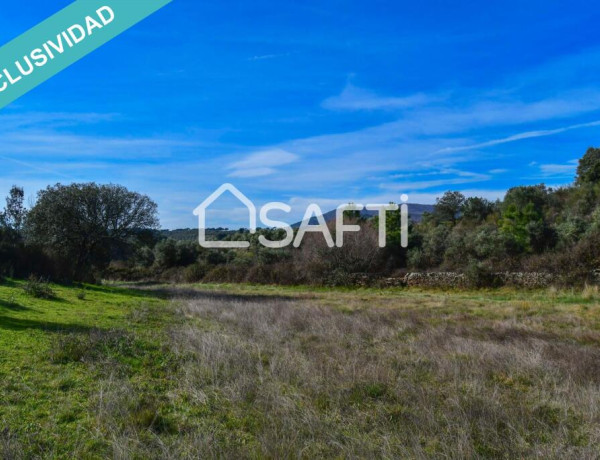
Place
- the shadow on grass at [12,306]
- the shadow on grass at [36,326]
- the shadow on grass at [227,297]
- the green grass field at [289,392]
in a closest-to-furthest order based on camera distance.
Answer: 1. the green grass field at [289,392]
2. the shadow on grass at [36,326]
3. the shadow on grass at [12,306]
4. the shadow on grass at [227,297]

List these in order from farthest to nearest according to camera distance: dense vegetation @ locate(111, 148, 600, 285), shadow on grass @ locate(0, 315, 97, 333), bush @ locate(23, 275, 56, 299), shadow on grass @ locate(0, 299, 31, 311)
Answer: dense vegetation @ locate(111, 148, 600, 285) < bush @ locate(23, 275, 56, 299) < shadow on grass @ locate(0, 299, 31, 311) < shadow on grass @ locate(0, 315, 97, 333)

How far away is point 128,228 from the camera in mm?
29266

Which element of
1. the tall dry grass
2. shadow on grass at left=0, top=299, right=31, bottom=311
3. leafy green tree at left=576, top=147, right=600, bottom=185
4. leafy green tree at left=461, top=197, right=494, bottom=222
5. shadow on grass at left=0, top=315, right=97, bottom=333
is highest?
leafy green tree at left=576, top=147, right=600, bottom=185

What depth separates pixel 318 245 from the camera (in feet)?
109

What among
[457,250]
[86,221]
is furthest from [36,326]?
[457,250]

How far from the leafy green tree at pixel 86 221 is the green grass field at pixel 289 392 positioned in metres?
18.3

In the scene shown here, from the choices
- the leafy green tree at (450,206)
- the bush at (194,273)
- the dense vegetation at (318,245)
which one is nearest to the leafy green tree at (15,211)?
the dense vegetation at (318,245)

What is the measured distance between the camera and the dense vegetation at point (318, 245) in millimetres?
23000

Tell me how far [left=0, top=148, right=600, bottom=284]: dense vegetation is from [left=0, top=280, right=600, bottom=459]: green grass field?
594 inches

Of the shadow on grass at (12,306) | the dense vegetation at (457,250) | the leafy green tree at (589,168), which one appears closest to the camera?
the shadow on grass at (12,306)

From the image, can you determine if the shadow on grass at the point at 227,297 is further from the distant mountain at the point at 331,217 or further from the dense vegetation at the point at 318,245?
the distant mountain at the point at 331,217

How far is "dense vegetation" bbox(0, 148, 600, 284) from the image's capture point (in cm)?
2300

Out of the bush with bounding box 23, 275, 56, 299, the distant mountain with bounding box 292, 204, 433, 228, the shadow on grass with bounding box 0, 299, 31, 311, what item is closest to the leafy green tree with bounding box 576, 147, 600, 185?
the distant mountain with bounding box 292, 204, 433, 228

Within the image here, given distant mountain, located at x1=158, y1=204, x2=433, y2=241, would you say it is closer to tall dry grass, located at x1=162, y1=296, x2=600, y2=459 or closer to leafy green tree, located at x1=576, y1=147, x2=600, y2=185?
leafy green tree, located at x1=576, y1=147, x2=600, y2=185
